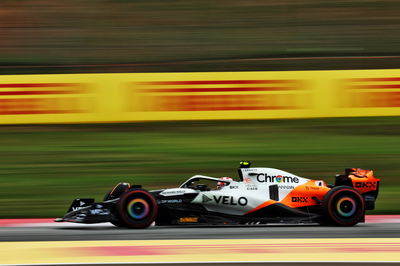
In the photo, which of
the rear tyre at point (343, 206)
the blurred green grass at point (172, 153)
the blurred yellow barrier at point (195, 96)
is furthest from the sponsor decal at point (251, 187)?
the blurred yellow barrier at point (195, 96)

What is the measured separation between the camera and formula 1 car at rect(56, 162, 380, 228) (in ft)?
27.0

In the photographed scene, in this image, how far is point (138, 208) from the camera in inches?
324

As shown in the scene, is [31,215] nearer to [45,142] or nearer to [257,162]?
[45,142]

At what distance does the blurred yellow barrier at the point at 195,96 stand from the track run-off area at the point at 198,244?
16.9 feet

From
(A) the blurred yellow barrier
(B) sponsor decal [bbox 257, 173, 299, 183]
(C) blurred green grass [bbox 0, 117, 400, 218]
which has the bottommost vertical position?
(B) sponsor decal [bbox 257, 173, 299, 183]

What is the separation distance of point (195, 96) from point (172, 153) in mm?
1311

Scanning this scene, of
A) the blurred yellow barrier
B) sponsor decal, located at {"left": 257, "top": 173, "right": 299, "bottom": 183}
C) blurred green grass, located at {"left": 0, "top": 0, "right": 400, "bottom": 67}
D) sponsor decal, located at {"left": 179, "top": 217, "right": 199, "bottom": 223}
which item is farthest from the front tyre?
blurred green grass, located at {"left": 0, "top": 0, "right": 400, "bottom": 67}

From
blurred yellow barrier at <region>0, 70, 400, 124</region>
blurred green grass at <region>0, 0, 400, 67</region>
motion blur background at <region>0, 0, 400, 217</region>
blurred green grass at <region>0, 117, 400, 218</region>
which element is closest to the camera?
blurred green grass at <region>0, 117, 400, 218</region>

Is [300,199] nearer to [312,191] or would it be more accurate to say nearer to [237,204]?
[312,191]

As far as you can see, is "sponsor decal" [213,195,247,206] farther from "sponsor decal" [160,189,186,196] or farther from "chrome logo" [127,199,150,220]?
"chrome logo" [127,199,150,220]

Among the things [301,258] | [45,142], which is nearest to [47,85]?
[45,142]

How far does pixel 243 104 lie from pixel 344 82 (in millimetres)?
2078

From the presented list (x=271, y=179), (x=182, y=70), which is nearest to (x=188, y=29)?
(x=182, y=70)

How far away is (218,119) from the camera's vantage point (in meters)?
14.1
